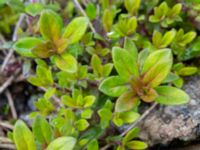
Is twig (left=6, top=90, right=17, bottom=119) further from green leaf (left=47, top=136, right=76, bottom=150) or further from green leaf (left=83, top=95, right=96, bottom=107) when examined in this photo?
green leaf (left=47, top=136, right=76, bottom=150)

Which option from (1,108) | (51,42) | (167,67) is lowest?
(1,108)

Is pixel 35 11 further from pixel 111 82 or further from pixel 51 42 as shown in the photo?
pixel 111 82

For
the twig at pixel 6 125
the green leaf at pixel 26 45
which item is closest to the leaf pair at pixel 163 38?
the green leaf at pixel 26 45

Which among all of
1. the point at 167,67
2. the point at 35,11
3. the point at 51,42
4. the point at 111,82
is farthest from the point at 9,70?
the point at 167,67

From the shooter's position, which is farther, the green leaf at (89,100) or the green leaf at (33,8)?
the green leaf at (33,8)

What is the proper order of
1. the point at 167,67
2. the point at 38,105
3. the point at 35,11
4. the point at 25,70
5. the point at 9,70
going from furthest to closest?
the point at 9,70 < the point at 25,70 < the point at 35,11 < the point at 38,105 < the point at 167,67

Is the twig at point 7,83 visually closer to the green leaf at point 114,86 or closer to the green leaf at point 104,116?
the green leaf at point 104,116
